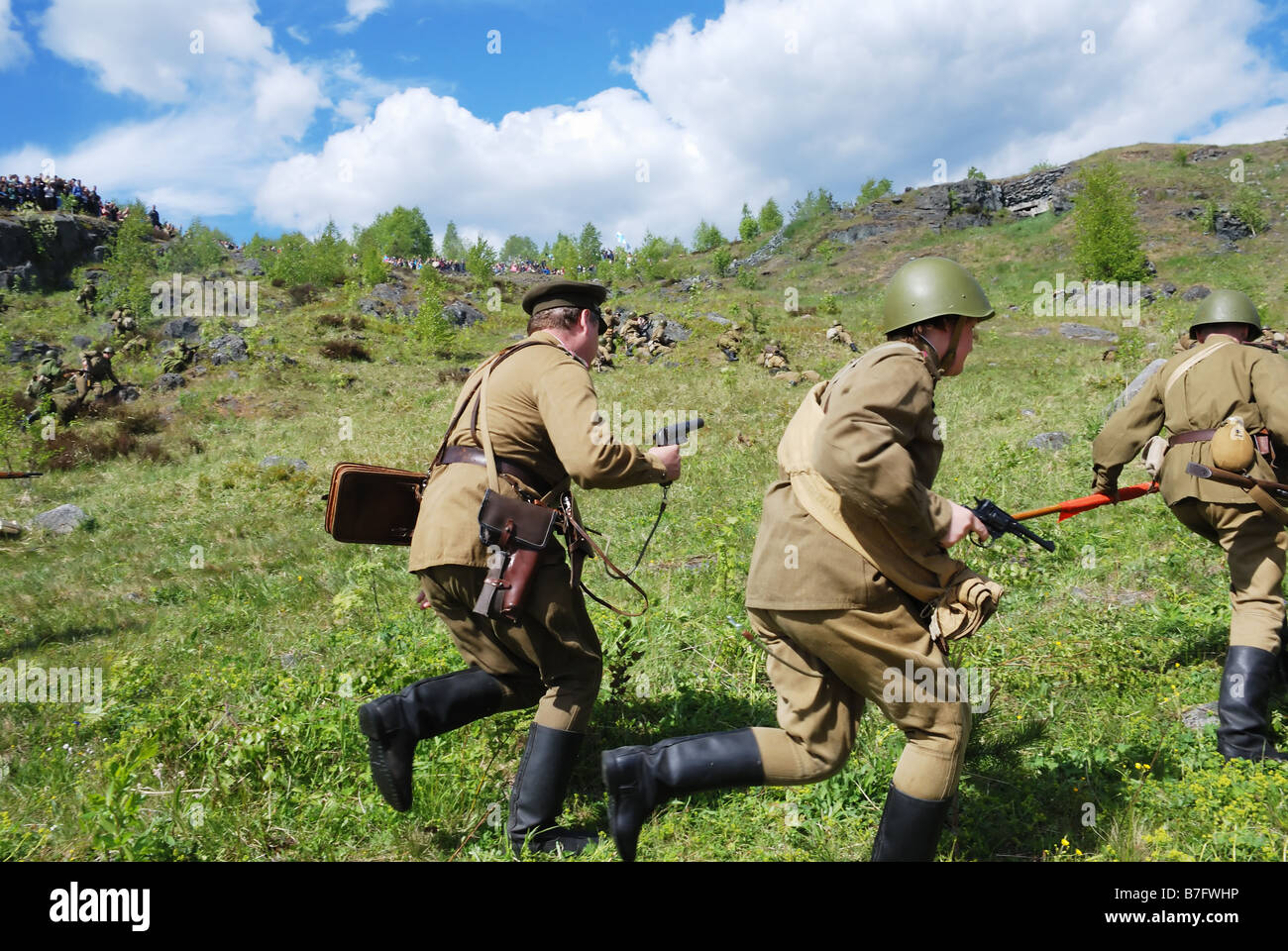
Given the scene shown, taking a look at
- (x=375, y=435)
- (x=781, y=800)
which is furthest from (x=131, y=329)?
(x=781, y=800)

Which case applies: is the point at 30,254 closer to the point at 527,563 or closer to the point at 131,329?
the point at 131,329

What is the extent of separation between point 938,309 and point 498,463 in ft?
5.87

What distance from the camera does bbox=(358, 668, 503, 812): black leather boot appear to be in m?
3.19

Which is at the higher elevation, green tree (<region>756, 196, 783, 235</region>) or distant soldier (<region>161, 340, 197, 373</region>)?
green tree (<region>756, 196, 783, 235</region>)

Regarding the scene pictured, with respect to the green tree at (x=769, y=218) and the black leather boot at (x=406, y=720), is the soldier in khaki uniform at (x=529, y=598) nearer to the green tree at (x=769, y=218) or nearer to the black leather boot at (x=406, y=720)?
the black leather boot at (x=406, y=720)

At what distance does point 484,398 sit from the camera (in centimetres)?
323

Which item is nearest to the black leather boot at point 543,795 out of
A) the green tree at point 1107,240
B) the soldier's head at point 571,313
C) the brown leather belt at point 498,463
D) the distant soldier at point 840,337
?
the brown leather belt at point 498,463

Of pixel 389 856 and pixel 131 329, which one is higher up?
pixel 131 329

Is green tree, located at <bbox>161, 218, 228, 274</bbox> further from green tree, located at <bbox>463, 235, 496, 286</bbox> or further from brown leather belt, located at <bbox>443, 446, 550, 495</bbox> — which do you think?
brown leather belt, located at <bbox>443, 446, 550, 495</bbox>

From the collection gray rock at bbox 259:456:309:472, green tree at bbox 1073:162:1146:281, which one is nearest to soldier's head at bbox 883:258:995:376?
gray rock at bbox 259:456:309:472

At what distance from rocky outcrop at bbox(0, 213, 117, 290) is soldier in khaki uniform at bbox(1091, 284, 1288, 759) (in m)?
52.7

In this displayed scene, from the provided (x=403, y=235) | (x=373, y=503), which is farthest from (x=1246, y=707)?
(x=403, y=235)

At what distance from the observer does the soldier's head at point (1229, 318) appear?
13.8 ft

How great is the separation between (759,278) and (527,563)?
6210 centimetres
